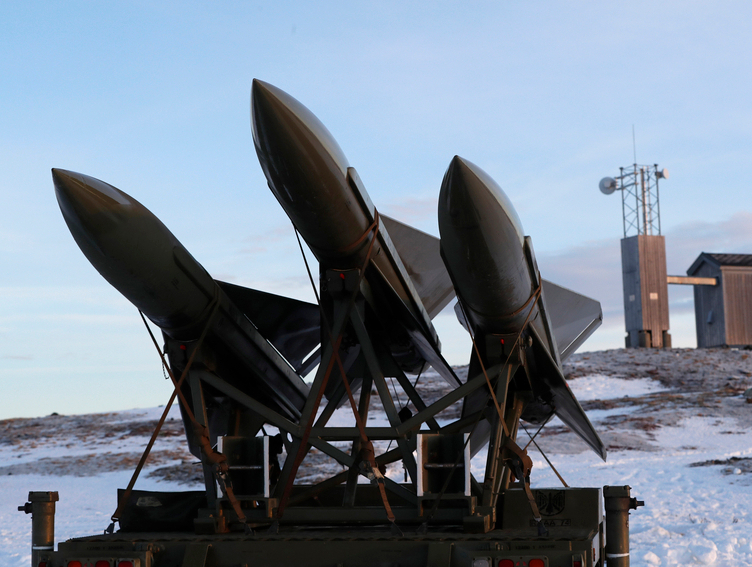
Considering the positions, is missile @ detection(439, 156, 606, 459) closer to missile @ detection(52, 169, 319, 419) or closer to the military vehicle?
the military vehicle

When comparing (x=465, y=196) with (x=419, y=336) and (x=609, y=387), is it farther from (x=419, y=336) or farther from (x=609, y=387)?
(x=609, y=387)

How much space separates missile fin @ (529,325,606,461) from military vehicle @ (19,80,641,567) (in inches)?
1.1

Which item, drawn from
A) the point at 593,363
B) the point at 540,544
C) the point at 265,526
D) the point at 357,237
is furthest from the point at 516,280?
the point at 593,363

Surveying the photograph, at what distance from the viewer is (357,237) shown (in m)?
4.70

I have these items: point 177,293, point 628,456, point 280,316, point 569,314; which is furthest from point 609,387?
point 177,293

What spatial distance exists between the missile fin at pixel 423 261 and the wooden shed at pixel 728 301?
2017 cm

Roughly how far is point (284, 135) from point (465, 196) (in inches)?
38.8

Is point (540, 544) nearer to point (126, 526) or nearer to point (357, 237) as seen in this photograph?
point (357, 237)

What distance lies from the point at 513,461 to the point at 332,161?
2.07m

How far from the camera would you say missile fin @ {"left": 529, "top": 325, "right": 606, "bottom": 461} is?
17.4 feet

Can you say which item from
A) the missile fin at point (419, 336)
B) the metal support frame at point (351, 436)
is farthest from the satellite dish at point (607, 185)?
the metal support frame at point (351, 436)

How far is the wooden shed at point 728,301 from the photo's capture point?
24.0 meters

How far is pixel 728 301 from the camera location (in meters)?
24.1

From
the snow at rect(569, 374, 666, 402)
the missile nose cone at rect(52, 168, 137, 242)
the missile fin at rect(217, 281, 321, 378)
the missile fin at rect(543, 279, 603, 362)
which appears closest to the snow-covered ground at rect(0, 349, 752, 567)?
the snow at rect(569, 374, 666, 402)
